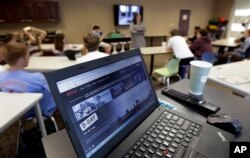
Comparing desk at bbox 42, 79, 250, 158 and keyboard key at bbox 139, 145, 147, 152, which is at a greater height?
keyboard key at bbox 139, 145, 147, 152

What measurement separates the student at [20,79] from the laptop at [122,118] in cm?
91

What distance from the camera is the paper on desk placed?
4.76 ft

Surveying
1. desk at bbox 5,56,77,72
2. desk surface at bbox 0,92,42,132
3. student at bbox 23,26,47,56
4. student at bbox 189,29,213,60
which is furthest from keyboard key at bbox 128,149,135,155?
student at bbox 189,29,213,60

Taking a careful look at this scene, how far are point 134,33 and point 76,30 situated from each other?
2.04 meters

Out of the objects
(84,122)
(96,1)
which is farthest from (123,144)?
(96,1)

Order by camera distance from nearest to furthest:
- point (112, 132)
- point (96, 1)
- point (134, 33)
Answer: point (112, 132)
point (134, 33)
point (96, 1)

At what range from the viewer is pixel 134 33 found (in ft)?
16.3

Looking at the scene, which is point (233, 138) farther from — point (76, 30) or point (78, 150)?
point (76, 30)

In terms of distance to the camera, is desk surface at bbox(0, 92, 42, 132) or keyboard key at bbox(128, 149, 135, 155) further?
desk surface at bbox(0, 92, 42, 132)

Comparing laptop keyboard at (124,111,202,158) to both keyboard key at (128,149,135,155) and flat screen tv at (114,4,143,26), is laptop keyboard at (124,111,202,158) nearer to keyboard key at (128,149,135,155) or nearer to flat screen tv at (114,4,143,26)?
keyboard key at (128,149,135,155)

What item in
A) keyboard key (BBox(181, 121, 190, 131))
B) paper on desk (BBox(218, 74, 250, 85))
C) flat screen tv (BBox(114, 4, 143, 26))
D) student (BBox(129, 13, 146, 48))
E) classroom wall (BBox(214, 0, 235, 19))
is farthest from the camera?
classroom wall (BBox(214, 0, 235, 19))

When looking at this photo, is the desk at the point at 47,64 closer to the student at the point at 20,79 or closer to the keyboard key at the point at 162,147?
the student at the point at 20,79

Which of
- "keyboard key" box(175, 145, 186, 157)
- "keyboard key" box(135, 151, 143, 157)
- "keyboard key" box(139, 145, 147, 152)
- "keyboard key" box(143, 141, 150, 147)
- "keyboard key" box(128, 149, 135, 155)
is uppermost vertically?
"keyboard key" box(143, 141, 150, 147)

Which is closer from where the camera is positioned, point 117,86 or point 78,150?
point 78,150
